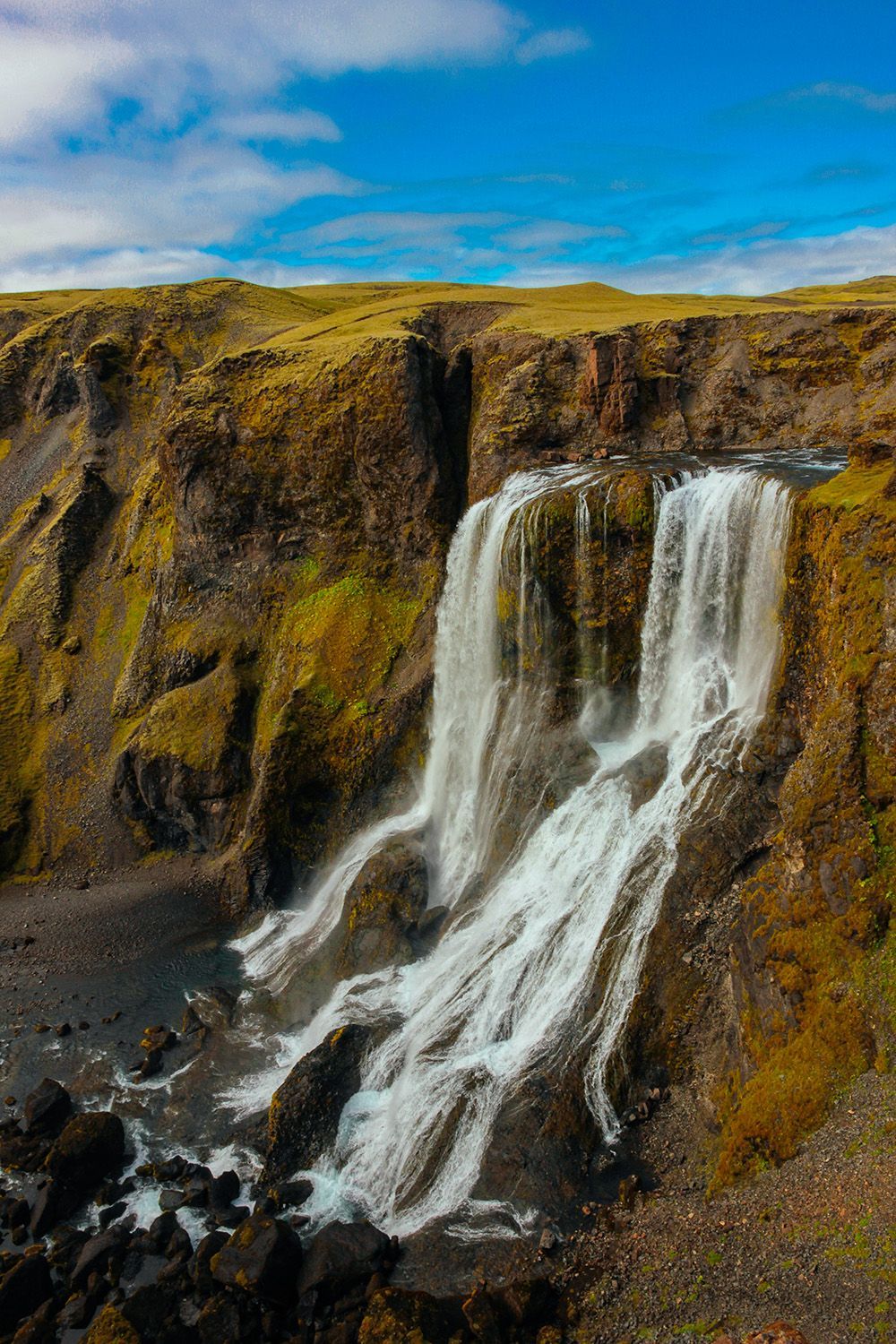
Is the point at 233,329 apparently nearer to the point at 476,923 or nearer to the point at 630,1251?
the point at 476,923

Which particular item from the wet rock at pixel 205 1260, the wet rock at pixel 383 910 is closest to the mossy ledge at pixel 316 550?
the wet rock at pixel 383 910

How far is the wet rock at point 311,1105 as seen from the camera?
18.9m

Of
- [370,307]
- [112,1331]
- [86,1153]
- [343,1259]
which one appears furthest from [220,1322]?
[370,307]

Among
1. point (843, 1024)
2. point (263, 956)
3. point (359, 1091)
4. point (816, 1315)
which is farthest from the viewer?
point (263, 956)

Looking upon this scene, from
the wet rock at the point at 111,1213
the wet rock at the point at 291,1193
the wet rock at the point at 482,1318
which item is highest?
the wet rock at the point at 482,1318

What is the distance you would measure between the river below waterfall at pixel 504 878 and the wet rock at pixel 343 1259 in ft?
2.44

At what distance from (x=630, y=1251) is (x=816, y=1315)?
14.5 ft

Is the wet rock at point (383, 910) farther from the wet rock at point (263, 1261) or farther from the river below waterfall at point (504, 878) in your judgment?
the wet rock at point (263, 1261)

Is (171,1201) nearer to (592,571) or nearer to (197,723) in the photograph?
(197,723)

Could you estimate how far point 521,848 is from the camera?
957 inches

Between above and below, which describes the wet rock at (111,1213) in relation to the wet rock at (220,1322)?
below

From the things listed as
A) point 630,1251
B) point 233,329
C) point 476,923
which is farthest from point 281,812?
point 233,329

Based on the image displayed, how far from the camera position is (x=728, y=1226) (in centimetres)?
1309

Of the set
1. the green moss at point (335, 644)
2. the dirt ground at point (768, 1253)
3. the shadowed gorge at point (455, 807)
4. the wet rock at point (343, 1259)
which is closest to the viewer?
the dirt ground at point (768, 1253)
